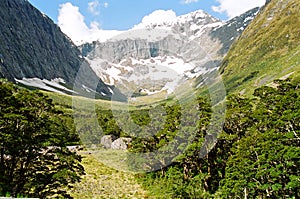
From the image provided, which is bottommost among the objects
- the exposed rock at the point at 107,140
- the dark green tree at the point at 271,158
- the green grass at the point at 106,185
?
the green grass at the point at 106,185

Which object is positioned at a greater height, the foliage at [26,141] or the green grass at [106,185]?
the foliage at [26,141]

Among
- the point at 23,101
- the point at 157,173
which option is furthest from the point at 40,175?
the point at 157,173

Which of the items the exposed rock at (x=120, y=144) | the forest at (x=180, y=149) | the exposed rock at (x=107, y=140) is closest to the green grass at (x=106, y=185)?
the forest at (x=180, y=149)

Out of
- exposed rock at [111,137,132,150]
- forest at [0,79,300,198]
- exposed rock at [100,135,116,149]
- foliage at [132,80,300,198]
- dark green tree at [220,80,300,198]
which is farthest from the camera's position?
exposed rock at [100,135,116,149]

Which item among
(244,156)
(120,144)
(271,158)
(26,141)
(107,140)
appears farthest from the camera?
(107,140)

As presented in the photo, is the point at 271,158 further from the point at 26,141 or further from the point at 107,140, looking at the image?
the point at 107,140

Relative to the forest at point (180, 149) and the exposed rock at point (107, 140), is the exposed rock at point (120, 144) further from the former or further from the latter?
the forest at point (180, 149)

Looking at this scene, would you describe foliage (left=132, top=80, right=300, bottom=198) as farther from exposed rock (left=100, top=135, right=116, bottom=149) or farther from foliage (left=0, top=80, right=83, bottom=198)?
exposed rock (left=100, top=135, right=116, bottom=149)

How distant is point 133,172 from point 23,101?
91.6ft

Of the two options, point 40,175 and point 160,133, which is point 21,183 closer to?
point 40,175

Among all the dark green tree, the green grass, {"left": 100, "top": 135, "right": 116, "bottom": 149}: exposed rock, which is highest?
{"left": 100, "top": 135, "right": 116, "bottom": 149}: exposed rock

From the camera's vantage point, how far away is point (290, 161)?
26875 mm

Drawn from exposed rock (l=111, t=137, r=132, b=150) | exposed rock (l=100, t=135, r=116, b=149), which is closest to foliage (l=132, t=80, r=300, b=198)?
exposed rock (l=111, t=137, r=132, b=150)

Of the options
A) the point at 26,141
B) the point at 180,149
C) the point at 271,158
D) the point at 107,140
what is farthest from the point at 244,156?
the point at 107,140
